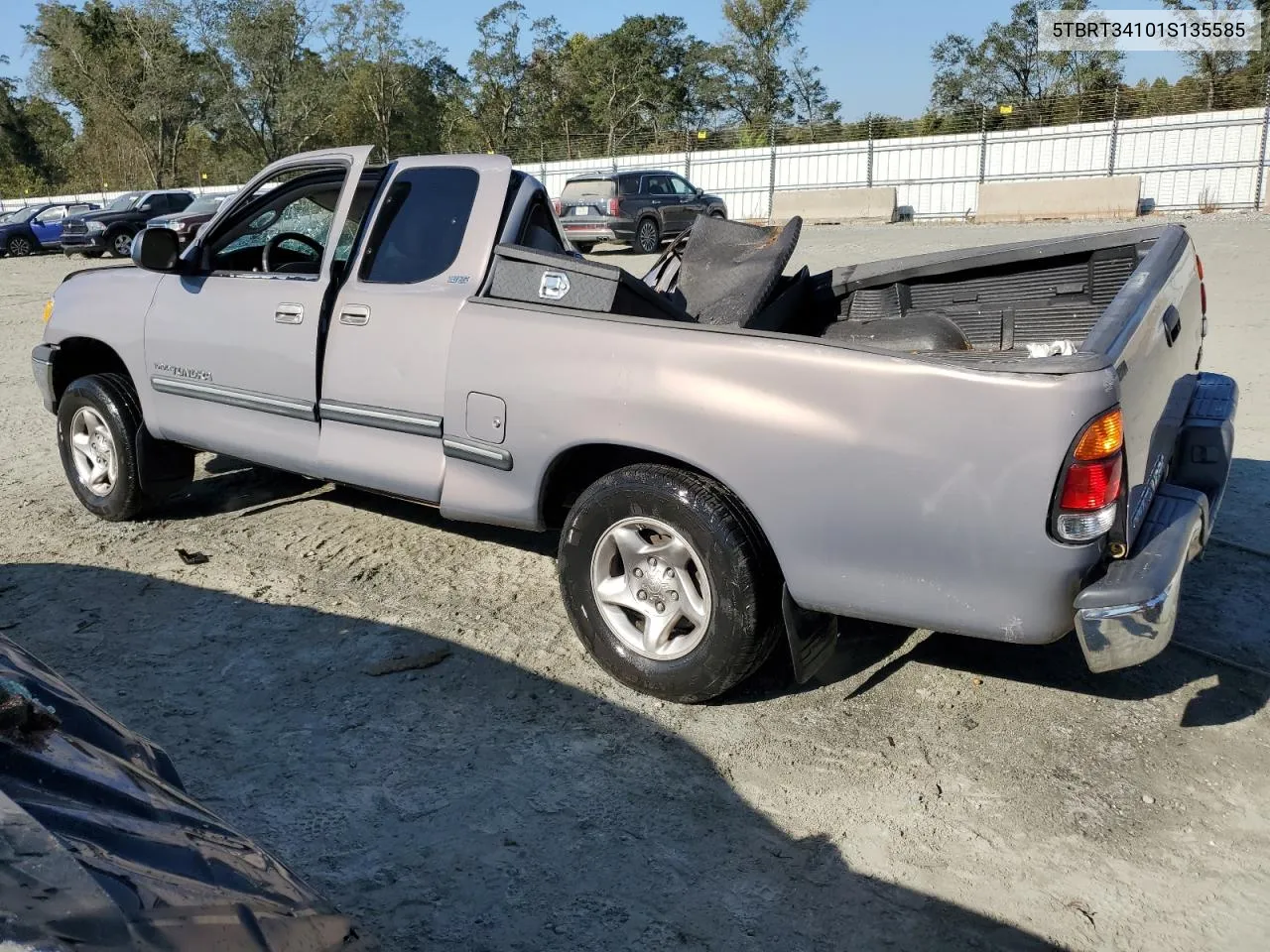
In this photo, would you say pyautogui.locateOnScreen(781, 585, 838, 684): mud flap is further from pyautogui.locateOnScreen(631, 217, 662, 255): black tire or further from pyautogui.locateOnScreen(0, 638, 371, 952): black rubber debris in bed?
pyautogui.locateOnScreen(631, 217, 662, 255): black tire

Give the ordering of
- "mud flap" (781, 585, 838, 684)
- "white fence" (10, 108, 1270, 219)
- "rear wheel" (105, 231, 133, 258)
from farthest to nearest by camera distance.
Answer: "rear wheel" (105, 231, 133, 258) → "white fence" (10, 108, 1270, 219) → "mud flap" (781, 585, 838, 684)

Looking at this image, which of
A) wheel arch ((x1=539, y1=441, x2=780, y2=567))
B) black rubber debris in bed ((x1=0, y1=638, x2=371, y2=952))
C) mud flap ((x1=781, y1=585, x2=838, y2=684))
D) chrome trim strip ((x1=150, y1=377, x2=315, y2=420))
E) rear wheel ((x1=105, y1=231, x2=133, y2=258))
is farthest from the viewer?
rear wheel ((x1=105, y1=231, x2=133, y2=258))

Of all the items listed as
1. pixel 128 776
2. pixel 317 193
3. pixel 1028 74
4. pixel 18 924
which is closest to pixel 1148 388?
pixel 128 776

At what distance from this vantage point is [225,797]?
3.14 m

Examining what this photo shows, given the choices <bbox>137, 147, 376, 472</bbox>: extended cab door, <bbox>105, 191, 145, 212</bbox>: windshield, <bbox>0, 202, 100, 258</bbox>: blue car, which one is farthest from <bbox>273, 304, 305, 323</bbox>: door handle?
<bbox>0, 202, 100, 258</bbox>: blue car

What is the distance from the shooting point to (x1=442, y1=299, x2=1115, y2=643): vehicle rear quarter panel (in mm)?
2883

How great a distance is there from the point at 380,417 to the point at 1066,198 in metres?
23.9

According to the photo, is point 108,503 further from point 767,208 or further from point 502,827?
point 767,208

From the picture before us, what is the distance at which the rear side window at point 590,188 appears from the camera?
23312 millimetres

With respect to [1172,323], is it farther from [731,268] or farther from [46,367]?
[46,367]

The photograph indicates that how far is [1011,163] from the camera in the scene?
28422 mm

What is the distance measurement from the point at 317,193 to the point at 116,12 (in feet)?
202

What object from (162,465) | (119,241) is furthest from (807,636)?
(119,241)

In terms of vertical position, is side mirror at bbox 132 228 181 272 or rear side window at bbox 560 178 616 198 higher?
rear side window at bbox 560 178 616 198
